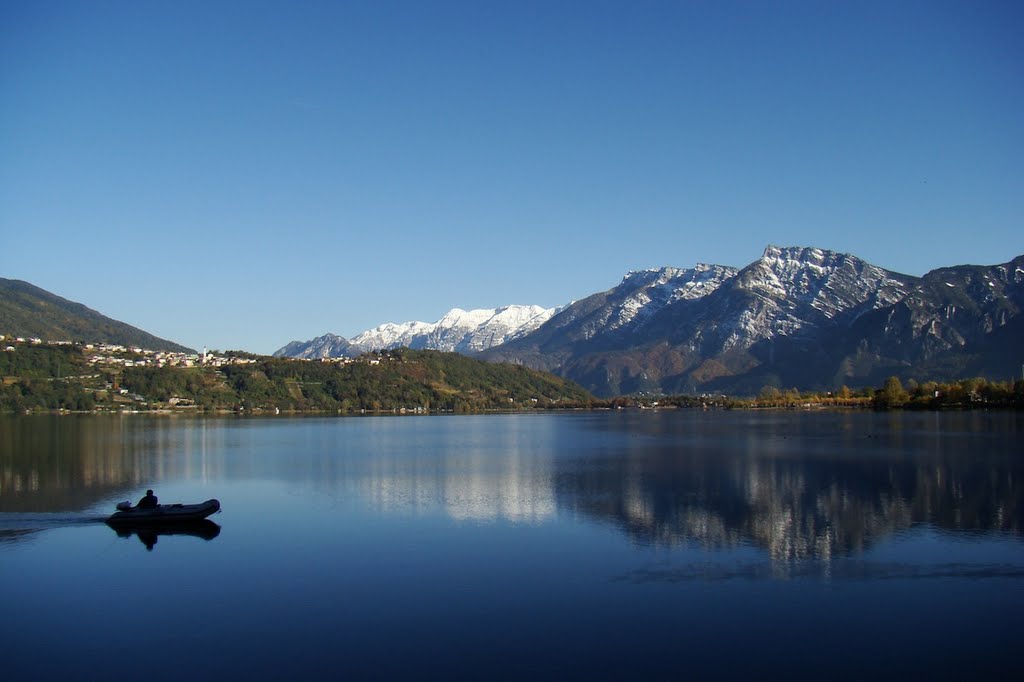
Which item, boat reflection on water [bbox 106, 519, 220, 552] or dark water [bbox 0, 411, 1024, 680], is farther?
boat reflection on water [bbox 106, 519, 220, 552]

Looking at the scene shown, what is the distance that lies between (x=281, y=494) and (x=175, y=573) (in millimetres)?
18360

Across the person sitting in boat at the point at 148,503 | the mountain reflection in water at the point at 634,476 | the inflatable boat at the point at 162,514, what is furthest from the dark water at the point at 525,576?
the person sitting in boat at the point at 148,503

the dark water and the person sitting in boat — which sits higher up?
the person sitting in boat

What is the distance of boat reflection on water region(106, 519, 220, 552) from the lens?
115 feet

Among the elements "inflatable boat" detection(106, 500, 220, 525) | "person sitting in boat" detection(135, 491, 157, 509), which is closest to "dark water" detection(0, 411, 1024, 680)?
"inflatable boat" detection(106, 500, 220, 525)

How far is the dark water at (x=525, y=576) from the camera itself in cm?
1988

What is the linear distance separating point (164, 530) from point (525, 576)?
17910mm

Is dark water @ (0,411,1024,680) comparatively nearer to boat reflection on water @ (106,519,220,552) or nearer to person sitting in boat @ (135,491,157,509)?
Result: boat reflection on water @ (106,519,220,552)

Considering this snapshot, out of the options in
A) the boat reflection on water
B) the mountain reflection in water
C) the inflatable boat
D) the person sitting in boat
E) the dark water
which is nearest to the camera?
the dark water

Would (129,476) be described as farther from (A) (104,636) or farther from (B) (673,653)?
(B) (673,653)

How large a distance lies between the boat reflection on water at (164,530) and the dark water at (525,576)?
1.40 feet

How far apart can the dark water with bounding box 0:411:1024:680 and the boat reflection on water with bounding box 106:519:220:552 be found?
0.43 meters

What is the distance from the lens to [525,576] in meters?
27.5

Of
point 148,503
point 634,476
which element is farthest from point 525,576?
point 634,476
